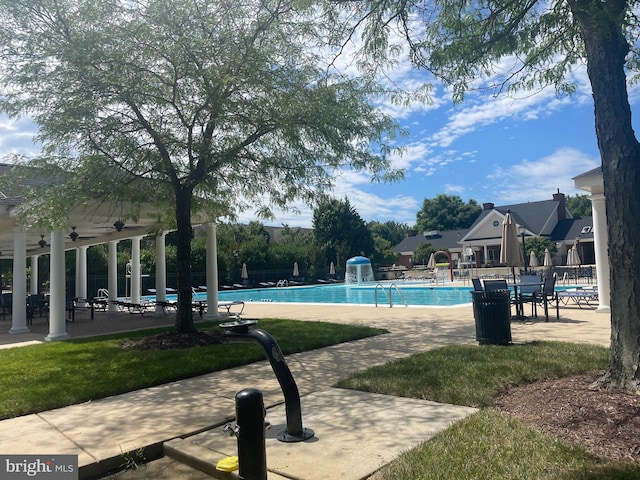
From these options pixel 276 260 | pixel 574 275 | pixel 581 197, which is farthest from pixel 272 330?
pixel 581 197

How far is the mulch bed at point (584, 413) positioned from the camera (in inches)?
150

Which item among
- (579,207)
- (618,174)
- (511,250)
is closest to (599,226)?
(511,250)

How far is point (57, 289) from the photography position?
12.3 meters

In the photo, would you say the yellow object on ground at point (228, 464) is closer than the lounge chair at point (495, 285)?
Yes

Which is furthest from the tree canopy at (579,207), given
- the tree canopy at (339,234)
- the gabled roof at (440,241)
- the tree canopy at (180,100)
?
the tree canopy at (180,100)

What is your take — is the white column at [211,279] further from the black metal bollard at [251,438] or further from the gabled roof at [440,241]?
the gabled roof at [440,241]

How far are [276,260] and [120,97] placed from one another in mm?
37311

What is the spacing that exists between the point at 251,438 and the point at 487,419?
235 centimetres

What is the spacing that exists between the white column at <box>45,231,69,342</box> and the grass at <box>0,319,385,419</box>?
1.00 meters

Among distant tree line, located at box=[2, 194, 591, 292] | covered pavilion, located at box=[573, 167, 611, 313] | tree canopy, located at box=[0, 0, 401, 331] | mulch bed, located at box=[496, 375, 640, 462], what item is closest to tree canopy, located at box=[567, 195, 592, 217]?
distant tree line, located at box=[2, 194, 591, 292]

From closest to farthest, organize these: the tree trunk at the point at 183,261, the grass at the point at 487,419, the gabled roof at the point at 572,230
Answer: the grass at the point at 487,419
the tree trunk at the point at 183,261
the gabled roof at the point at 572,230

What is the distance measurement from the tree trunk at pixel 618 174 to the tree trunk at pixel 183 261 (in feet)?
27.5

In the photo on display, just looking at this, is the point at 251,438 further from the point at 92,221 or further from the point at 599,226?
the point at 92,221

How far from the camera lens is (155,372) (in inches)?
292
